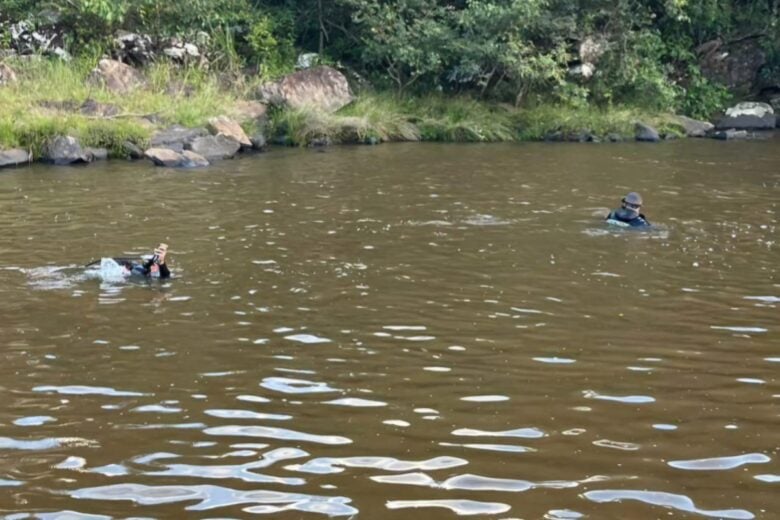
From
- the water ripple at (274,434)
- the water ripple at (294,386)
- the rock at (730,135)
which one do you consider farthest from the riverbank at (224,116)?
the water ripple at (274,434)

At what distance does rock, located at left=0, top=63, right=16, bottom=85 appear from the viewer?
87.8ft

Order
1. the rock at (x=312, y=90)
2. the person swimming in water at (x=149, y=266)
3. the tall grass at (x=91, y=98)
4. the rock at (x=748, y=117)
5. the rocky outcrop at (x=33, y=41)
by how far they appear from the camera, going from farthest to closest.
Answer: the rock at (x=748, y=117), the rocky outcrop at (x=33, y=41), the rock at (x=312, y=90), the tall grass at (x=91, y=98), the person swimming in water at (x=149, y=266)

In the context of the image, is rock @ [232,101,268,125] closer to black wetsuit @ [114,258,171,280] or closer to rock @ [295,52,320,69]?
rock @ [295,52,320,69]

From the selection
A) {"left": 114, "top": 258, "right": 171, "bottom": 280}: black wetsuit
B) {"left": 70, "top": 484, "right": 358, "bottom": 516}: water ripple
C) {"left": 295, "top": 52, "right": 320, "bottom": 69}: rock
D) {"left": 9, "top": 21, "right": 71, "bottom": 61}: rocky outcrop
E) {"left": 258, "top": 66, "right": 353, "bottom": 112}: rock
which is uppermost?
{"left": 9, "top": 21, "right": 71, "bottom": 61}: rocky outcrop

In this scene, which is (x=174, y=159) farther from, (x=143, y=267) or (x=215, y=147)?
(x=143, y=267)

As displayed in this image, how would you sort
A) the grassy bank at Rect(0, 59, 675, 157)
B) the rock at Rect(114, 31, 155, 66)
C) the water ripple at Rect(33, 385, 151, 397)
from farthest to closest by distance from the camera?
the rock at Rect(114, 31, 155, 66), the grassy bank at Rect(0, 59, 675, 157), the water ripple at Rect(33, 385, 151, 397)

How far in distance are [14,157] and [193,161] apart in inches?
155

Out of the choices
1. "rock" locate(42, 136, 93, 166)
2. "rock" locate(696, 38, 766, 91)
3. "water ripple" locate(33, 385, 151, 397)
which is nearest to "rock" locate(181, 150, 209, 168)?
"rock" locate(42, 136, 93, 166)

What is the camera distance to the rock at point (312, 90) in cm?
2823

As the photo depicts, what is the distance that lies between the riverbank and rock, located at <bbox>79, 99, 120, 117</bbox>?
0.03 m

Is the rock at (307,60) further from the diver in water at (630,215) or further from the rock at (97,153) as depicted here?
the diver in water at (630,215)

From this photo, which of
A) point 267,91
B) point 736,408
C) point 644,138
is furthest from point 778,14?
point 736,408

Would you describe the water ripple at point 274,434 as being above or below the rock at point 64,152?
below

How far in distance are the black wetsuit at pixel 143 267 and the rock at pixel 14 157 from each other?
12.1m
